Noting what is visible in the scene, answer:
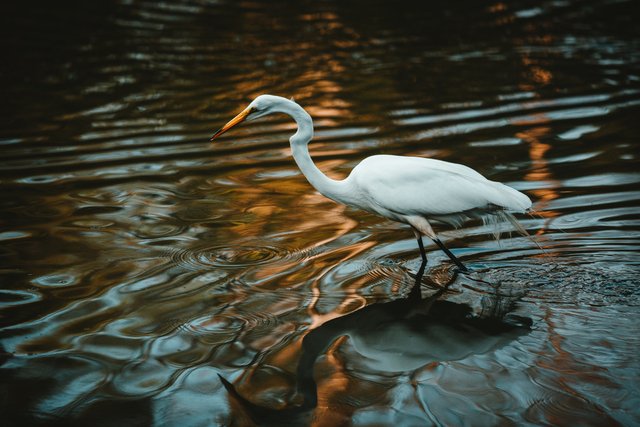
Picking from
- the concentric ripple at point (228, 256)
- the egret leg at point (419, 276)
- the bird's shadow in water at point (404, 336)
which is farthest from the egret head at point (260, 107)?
the bird's shadow in water at point (404, 336)

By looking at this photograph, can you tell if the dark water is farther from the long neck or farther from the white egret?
the long neck

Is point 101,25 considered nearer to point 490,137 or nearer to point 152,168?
point 152,168

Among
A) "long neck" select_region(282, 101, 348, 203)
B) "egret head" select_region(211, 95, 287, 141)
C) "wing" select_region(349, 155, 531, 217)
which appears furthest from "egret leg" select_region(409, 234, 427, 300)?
"egret head" select_region(211, 95, 287, 141)

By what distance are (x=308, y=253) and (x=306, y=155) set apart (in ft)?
2.49

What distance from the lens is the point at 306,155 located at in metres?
5.44

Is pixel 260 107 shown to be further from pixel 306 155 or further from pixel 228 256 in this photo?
pixel 228 256

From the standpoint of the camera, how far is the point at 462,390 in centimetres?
373

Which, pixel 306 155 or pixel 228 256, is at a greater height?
pixel 306 155

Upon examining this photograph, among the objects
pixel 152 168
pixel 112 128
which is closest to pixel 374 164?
pixel 152 168

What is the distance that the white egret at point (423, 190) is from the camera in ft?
16.8

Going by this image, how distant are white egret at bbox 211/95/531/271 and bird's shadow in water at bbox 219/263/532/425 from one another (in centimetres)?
62

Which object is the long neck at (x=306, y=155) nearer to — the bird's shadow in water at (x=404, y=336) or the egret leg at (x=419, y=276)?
the egret leg at (x=419, y=276)

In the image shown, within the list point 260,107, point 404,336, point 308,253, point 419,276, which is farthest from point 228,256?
point 404,336

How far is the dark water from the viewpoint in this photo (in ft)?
12.5
